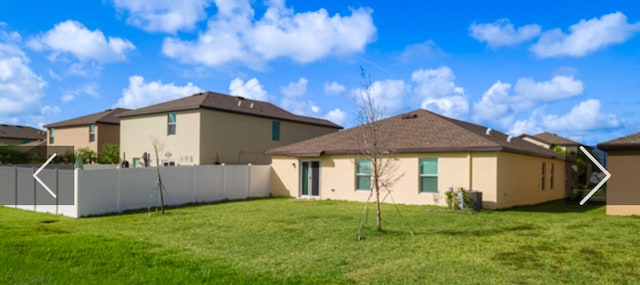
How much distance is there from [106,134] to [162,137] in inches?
407

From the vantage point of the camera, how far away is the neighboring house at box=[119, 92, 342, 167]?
2536 cm

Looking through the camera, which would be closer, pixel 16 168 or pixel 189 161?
pixel 16 168

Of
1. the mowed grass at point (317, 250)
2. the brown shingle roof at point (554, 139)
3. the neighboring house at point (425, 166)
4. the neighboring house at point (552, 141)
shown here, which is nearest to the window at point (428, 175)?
the neighboring house at point (425, 166)

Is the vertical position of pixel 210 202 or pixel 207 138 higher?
pixel 207 138

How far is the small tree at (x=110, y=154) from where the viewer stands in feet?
102

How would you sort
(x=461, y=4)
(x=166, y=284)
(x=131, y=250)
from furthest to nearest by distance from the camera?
(x=461, y=4), (x=131, y=250), (x=166, y=284)

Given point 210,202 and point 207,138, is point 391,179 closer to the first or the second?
point 210,202

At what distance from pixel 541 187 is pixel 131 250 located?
19165 millimetres

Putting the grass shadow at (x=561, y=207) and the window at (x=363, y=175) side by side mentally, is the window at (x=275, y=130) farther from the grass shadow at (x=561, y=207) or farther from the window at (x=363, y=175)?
the grass shadow at (x=561, y=207)

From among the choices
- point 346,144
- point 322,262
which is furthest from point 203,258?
point 346,144

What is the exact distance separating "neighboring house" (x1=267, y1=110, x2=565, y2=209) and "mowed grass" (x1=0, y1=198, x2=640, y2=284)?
3393 millimetres

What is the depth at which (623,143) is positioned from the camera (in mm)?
15359

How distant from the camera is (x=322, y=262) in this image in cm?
811

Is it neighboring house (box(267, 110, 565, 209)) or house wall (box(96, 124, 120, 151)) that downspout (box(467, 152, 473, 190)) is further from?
house wall (box(96, 124, 120, 151))
